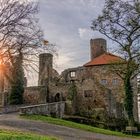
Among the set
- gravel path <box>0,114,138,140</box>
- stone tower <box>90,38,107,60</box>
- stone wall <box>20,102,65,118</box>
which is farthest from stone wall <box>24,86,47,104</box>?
gravel path <box>0,114,138,140</box>

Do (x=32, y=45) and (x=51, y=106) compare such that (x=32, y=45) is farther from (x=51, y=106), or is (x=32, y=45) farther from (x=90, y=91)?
(x=90, y=91)

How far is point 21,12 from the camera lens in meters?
25.2

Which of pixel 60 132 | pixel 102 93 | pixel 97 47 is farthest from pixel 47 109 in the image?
pixel 97 47

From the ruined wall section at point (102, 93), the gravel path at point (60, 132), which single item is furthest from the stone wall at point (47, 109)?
the gravel path at point (60, 132)

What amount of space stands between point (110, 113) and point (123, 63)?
14003 mm

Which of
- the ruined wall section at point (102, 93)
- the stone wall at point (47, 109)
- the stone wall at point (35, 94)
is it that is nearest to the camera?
the stone wall at point (47, 109)

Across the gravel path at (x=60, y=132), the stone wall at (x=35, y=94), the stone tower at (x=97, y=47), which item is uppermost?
the stone tower at (x=97, y=47)

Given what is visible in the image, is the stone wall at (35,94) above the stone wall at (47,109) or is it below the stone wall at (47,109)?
above

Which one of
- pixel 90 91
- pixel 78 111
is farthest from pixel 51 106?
pixel 90 91

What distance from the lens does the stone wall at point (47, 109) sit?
96.6 ft

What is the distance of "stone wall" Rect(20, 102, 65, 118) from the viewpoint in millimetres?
29444

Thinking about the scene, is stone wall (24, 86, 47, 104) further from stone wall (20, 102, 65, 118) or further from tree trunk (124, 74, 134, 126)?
tree trunk (124, 74, 134, 126)

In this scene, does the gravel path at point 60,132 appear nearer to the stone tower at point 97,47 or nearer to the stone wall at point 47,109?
the stone wall at point 47,109

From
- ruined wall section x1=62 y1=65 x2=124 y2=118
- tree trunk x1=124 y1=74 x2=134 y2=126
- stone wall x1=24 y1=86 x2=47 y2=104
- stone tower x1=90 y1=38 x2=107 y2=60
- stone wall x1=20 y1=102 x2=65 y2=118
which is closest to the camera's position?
stone wall x1=20 y1=102 x2=65 y2=118
